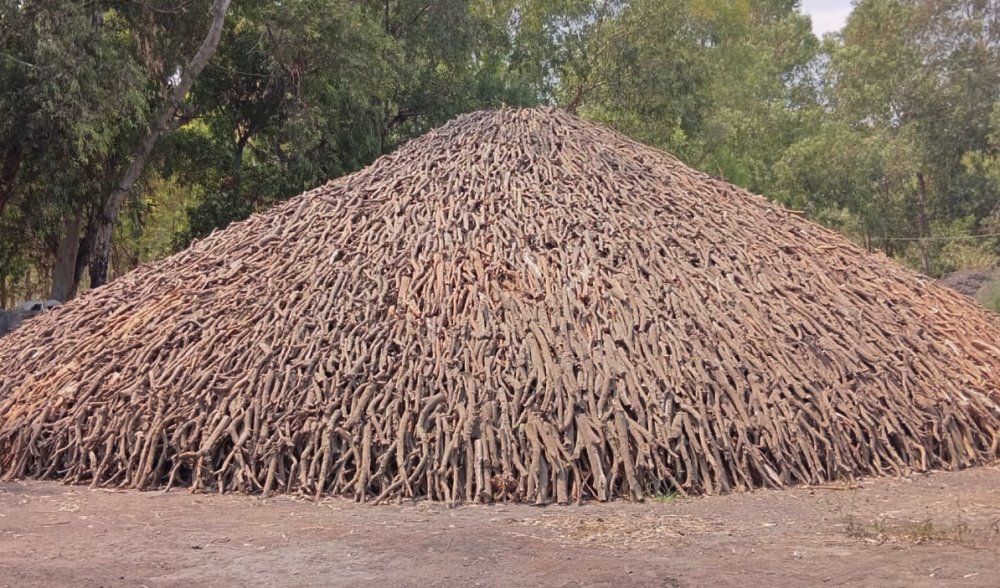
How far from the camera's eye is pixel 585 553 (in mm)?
5656

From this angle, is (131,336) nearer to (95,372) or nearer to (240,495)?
(95,372)

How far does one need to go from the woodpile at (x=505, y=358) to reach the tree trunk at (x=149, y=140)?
20.3 feet

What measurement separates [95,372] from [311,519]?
2960 millimetres

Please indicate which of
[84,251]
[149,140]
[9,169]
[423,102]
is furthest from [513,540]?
[423,102]

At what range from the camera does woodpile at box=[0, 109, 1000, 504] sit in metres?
7.33

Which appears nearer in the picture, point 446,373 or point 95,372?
point 446,373

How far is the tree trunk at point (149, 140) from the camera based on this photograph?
15.8 m

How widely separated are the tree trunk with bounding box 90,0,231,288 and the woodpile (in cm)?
619

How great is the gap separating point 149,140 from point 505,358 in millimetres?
10349

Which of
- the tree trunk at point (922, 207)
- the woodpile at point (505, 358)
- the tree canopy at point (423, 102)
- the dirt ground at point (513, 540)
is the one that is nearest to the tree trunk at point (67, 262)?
the tree canopy at point (423, 102)

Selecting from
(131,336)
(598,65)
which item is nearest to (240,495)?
(131,336)

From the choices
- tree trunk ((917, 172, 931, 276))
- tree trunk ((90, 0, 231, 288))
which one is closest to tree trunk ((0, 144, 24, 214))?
tree trunk ((90, 0, 231, 288))

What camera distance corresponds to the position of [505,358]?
7844mm

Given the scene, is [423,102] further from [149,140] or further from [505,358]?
[505,358]
